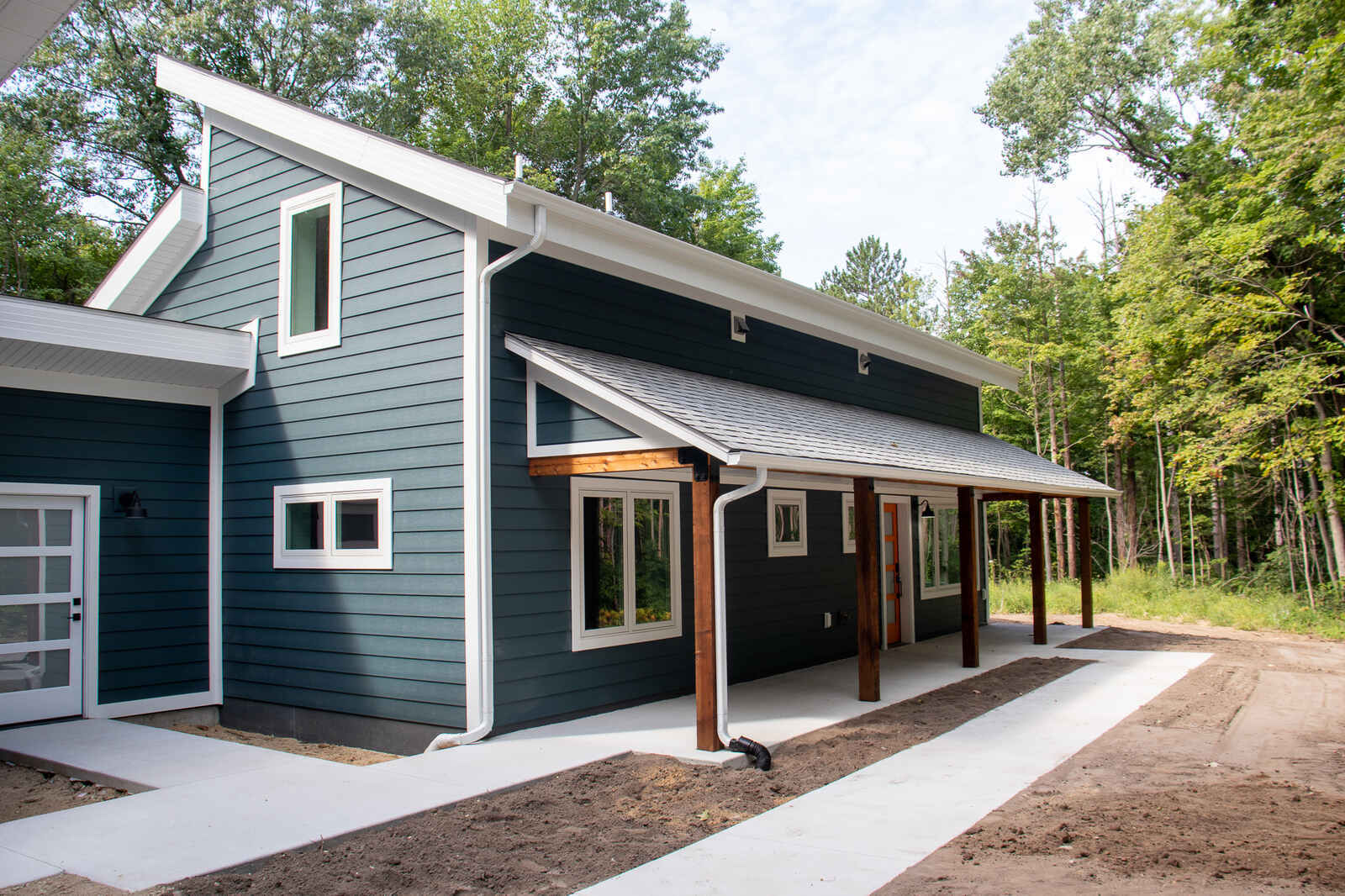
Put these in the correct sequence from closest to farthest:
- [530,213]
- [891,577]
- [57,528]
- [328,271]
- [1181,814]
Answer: [1181,814]
[530,213]
[57,528]
[328,271]
[891,577]

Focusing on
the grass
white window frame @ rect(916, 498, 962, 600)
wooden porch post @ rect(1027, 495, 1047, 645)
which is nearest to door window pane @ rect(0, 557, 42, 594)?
white window frame @ rect(916, 498, 962, 600)

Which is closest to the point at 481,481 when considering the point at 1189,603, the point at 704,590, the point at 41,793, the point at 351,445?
the point at 351,445

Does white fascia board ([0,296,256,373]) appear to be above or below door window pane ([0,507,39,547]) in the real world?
above

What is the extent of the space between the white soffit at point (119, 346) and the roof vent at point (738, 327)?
4.69 meters

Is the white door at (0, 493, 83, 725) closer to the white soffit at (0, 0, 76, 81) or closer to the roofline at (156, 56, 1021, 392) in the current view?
the roofline at (156, 56, 1021, 392)

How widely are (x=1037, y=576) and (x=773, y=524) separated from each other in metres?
4.88

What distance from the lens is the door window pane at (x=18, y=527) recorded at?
24.2 feet

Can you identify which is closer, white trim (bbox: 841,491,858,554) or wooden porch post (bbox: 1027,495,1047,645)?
white trim (bbox: 841,491,858,554)

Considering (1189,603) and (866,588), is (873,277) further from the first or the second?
(866,588)

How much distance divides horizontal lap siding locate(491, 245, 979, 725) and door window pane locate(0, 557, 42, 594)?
406 cm

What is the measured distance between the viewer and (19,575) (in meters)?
7.44

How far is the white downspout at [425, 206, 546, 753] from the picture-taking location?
6527 millimetres

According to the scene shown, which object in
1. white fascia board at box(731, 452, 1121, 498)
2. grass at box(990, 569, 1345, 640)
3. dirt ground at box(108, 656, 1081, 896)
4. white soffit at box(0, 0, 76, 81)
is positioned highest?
white soffit at box(0, 0, 76, 81)

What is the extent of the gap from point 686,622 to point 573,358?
2989 mm
